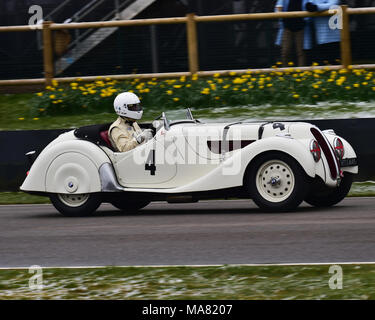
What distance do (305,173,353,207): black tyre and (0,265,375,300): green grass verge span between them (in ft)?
13.4

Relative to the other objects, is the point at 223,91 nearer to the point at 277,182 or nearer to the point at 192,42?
the point at 192,42

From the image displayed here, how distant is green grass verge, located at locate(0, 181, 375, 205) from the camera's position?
13.0m

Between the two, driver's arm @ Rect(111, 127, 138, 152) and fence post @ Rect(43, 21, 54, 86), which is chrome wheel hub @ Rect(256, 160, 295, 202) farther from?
fence post @ Rect(43, 21, 54, 86)

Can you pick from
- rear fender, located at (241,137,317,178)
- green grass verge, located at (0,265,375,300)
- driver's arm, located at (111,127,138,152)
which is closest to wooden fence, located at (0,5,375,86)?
driver's arm, located at (111,127,138,152)

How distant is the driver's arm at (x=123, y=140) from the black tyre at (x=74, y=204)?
0.68 metres

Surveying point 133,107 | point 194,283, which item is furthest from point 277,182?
point 194,283

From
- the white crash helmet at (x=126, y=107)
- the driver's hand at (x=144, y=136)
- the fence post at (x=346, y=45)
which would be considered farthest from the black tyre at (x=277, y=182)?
the fence post at (x=346, y=45)

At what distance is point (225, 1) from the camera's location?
20.4 m

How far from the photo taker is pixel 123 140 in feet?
37.4

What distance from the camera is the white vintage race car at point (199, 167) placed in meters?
10.5

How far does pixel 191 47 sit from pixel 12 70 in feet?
12.4

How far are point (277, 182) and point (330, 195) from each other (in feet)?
3.86

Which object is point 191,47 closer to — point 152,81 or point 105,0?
point 152,81
